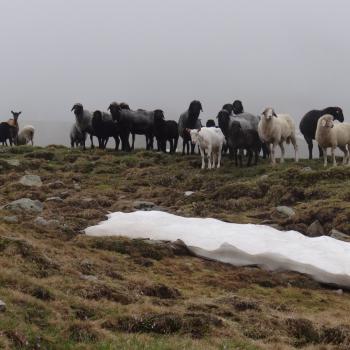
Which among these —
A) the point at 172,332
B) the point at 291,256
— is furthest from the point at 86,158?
the point at 172,332

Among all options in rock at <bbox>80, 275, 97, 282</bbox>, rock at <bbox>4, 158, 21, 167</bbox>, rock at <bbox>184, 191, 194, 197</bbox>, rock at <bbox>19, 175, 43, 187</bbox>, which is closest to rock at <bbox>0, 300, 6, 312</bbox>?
rock at <bbox>80, 275, 97, 282</bbox>

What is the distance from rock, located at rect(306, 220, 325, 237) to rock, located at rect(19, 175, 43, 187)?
498 inches

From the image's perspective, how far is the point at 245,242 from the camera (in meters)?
16.1

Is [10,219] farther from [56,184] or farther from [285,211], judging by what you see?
[56,184]

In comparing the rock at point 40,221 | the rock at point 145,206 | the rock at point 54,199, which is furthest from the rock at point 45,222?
the rock at point 145,206

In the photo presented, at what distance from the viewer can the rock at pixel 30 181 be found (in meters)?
26.1

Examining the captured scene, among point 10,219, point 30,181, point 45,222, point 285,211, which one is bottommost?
point 285,211

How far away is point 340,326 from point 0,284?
5.73 meters

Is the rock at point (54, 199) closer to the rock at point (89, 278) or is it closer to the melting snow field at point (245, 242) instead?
the melting snow field at point (245, 242)

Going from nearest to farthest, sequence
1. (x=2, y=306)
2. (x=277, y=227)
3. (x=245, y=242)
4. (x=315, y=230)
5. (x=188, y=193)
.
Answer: (x=2, y=306) < (x=245, y=242) < (x=315, y=230) < (x=277, y=227) < (x=188, y=193)

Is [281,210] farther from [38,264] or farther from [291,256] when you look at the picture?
[38,264]

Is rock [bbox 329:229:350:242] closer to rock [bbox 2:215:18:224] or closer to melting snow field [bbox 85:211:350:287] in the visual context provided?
melting snow field [bbox 85:211:350:287]

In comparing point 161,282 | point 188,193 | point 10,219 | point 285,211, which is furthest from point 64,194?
point 161,282

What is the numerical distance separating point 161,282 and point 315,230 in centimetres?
697
